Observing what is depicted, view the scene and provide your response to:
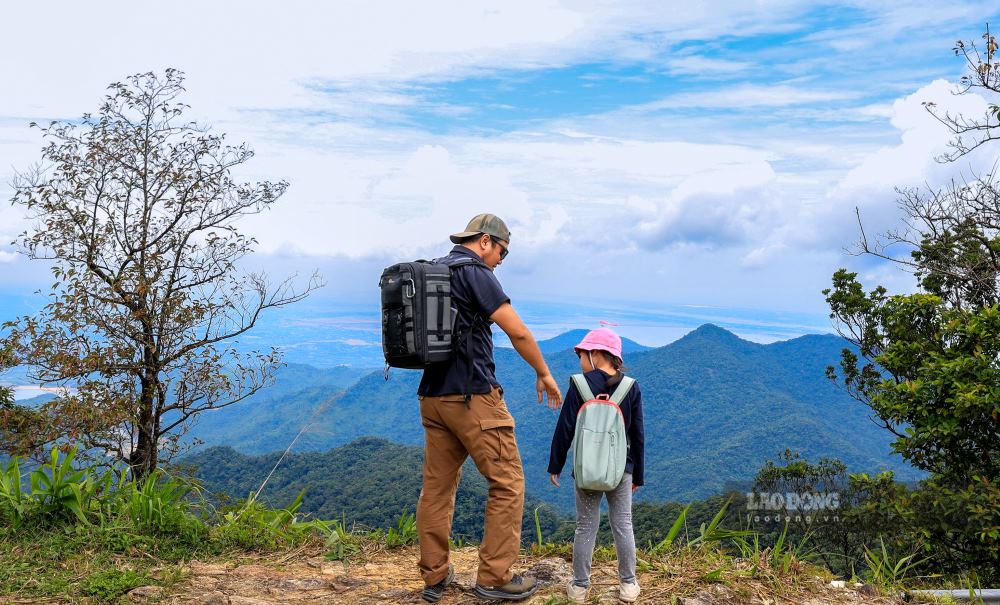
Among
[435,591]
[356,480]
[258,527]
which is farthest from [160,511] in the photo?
[356,480]

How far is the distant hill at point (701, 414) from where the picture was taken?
277 ft

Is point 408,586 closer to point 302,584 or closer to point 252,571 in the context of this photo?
point 302,584

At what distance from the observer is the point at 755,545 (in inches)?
202

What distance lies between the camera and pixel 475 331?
4340mm

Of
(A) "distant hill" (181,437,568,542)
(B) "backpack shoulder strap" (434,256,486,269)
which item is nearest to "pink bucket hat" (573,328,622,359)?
(B) "backpack shoulder strap" (434,256,486,269)

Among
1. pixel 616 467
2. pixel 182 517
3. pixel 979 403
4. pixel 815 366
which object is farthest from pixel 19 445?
pixel 815 366

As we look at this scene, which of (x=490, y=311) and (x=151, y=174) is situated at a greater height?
(x=151, y=174)

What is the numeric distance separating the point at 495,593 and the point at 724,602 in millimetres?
1370

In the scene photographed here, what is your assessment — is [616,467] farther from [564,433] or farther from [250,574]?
[250,574]

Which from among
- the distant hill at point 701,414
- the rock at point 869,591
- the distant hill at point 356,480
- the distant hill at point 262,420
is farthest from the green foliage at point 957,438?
the distant hill at point 262,420

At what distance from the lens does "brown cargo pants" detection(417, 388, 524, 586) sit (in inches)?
168

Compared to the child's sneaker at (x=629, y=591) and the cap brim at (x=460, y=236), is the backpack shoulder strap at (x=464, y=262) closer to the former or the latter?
the cap brim at (x=460, y=236)

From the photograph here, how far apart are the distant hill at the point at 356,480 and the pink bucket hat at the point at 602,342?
19424mm

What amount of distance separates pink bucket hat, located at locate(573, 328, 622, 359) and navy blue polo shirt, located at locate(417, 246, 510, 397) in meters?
0.49
